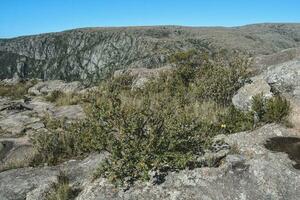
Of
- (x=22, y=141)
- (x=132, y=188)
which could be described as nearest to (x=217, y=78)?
(x=22, y=141)

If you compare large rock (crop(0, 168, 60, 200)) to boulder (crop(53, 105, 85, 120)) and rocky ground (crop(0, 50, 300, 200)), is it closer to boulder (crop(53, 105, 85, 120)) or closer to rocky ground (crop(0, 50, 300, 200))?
rocky ground (crop(0, 50, 300, 200))

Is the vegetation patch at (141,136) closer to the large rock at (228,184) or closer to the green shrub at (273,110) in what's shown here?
the green shrub at (273,110)

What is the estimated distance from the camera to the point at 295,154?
973cm

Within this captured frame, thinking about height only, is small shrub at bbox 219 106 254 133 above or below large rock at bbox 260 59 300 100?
below

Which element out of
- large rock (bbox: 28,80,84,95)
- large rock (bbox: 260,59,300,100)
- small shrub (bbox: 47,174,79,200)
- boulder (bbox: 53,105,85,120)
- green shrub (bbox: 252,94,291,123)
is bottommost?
large rock (bbox: 28,80,84,95)

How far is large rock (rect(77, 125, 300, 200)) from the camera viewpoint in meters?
8.09

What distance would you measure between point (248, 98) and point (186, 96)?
125 inches

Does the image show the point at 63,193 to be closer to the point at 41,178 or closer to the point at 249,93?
the point at 41,178

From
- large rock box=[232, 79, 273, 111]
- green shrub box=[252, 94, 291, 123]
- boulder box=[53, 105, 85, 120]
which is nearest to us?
green shrub box=[252, 94, 291, 123]

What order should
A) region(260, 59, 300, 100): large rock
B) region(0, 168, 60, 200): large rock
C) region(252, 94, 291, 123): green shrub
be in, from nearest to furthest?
1. region(0, 168, 60, 200): large rock
2. region(252, 94, 291, 123): green shrub
3. region(260, 59, 300, 100): large rock

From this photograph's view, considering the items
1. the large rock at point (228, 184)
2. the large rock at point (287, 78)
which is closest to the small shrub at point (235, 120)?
the large rock at point (287, 78)

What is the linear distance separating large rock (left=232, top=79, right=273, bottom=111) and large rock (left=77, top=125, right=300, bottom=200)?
4685mm

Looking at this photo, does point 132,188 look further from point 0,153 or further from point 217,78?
point 217,78

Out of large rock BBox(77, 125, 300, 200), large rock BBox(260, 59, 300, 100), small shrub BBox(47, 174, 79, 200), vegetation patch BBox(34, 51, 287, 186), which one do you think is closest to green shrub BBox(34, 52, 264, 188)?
vegetation patch BBox(34, 51, 287, 186)
